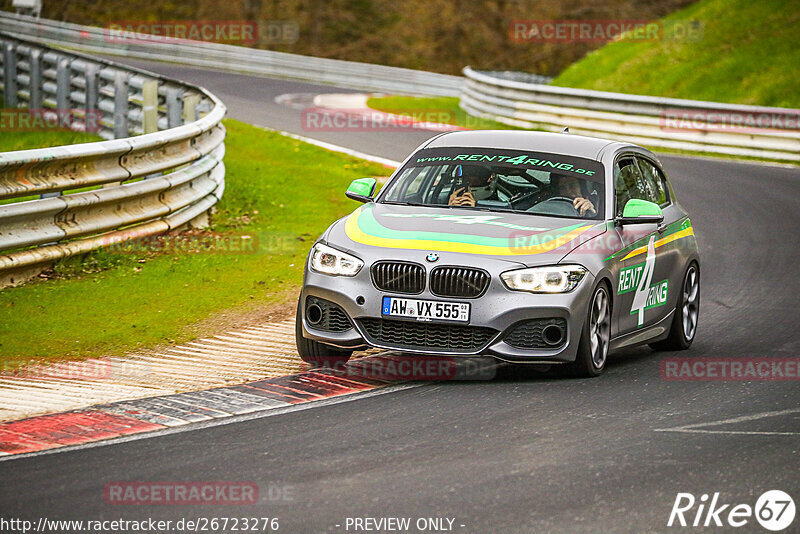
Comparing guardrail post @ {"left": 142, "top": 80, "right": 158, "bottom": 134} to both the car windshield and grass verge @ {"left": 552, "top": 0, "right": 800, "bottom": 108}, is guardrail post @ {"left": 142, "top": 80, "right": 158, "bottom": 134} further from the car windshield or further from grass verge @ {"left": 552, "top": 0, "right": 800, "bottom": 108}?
grass verge @ {"left": 552, "top": 0, "right": 800, "bottom": 108}

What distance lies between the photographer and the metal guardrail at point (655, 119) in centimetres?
2464

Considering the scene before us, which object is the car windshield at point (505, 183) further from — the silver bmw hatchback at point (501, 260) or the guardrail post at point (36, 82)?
the guardrail post at point (36, 82)

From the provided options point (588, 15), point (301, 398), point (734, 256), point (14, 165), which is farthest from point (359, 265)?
point (588, 15)

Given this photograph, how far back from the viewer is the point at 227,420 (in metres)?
7.43

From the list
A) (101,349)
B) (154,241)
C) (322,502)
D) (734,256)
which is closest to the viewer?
(322,502)

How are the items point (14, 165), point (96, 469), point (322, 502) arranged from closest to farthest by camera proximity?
point (322, 502)
point (96, 469)
point (14, 165)

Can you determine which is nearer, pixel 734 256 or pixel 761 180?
pixel 734 256

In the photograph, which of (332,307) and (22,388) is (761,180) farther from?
(22,388)

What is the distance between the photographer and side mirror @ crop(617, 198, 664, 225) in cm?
909

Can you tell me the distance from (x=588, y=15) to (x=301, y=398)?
60.3m

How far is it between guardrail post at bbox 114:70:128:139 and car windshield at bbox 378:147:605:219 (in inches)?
392

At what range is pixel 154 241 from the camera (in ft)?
42.6

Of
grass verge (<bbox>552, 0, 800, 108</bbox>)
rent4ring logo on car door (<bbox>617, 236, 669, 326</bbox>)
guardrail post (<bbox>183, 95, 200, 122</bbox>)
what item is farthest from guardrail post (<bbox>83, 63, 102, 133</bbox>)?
grass verge (<bbox>552, 0, 800, 108</bbox>)

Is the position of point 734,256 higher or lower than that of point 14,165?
lower
